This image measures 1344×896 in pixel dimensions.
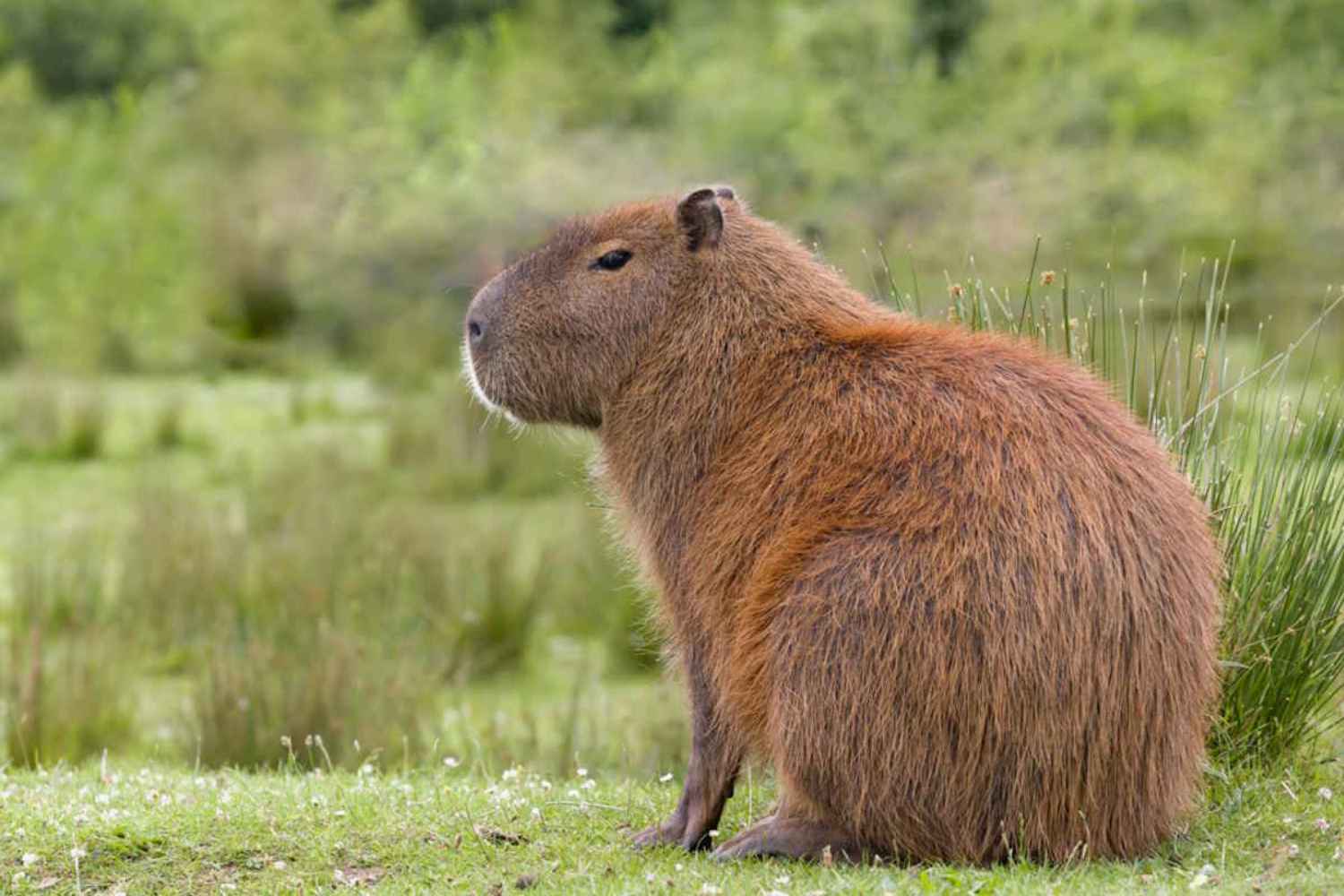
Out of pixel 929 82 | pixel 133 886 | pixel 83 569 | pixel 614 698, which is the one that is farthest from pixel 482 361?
pixel 929 82

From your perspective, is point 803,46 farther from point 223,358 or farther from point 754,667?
point 754,667

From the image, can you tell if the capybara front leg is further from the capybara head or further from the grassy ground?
the capybara head

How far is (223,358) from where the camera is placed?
78.2 ft

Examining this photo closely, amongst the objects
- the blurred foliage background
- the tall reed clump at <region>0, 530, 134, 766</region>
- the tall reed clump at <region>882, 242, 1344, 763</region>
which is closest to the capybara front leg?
the blurred foliage background

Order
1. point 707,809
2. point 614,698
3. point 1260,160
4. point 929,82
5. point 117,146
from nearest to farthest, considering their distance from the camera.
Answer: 1. point 707,809
2. point 614,698
3. point 1260,160
4. point 929,82
5. point 117,146

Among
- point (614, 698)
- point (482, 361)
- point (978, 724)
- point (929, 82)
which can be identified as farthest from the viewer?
point (929, 82)

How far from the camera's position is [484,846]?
4.79 m

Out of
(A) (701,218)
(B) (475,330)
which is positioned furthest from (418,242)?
(A) (701,218)

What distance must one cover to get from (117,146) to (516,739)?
23.1 m

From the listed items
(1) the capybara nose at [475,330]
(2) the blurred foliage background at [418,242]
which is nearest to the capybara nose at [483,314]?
(1) the capybara nose at [475,330]

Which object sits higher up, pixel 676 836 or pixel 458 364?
pixel 676 836

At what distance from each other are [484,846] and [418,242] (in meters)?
20.1

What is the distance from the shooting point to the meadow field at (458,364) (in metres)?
5.29

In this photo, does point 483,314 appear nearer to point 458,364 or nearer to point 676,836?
point 676,836
